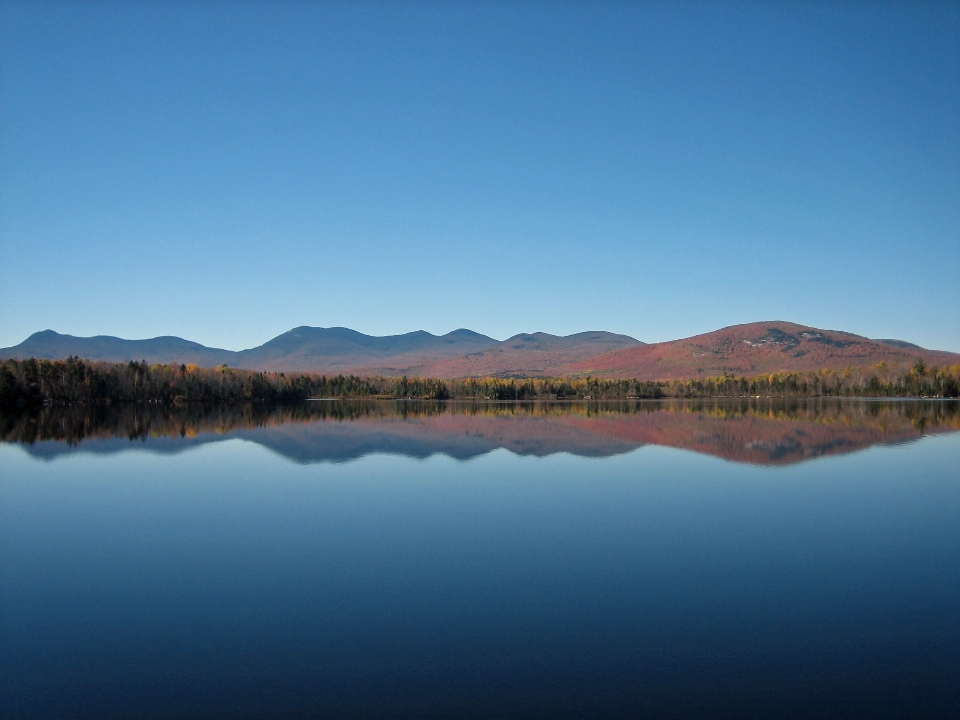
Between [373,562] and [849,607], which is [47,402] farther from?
[849,607]

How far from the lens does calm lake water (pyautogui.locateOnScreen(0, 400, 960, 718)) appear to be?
6465 mm

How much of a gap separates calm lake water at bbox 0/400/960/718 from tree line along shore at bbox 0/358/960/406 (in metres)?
62.0

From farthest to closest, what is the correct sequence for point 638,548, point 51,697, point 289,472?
point 289,472 < point 638,548 < point 51,697

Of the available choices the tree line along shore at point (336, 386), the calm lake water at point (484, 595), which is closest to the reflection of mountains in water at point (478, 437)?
the calm lake water at point (484, 595)

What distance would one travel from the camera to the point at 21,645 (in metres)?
7.64

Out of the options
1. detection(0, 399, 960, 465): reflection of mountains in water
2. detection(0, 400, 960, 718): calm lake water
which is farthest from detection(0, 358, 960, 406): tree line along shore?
detection(0, 400, 960, 718): calm lake water

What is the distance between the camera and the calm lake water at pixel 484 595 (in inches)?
255

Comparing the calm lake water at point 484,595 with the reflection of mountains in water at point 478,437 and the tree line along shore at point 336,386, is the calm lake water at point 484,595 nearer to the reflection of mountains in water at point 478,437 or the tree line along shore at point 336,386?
the reflection of mountains in water at point 478,437

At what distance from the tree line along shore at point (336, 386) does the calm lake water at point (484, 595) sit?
6205cm

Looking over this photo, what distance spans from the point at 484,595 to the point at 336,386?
122237mm

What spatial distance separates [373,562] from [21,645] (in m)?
4.67

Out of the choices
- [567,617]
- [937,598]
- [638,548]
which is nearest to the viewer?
[567,617]

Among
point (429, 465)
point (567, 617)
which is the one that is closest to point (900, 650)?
point (567, 617)

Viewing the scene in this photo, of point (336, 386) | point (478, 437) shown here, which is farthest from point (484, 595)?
point (336, 386)
